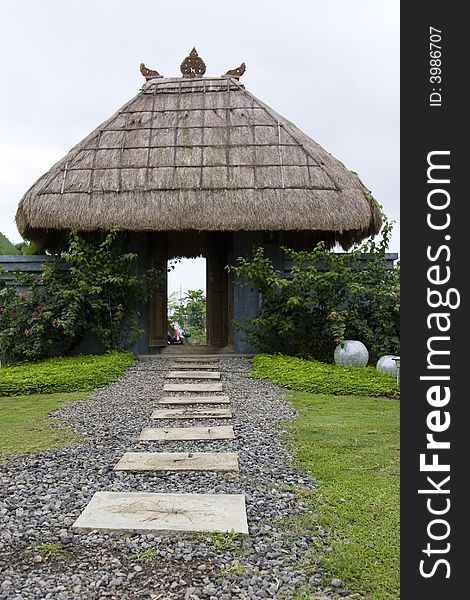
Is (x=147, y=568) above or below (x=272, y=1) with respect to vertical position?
below

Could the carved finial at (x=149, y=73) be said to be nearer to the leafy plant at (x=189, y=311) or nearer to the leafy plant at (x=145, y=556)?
the leafy plant at (x=189, y=311)

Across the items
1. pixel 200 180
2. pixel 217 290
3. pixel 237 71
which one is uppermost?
pixel 237 71

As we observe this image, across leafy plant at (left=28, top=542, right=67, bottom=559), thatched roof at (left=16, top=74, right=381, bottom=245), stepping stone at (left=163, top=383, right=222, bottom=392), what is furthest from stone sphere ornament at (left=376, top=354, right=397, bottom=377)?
leafy plant at (left=28, top=542, right=67, bottom=559)

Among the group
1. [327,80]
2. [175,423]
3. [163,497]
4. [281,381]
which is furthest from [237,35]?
[163,497]

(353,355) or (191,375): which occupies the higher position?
(353,355)

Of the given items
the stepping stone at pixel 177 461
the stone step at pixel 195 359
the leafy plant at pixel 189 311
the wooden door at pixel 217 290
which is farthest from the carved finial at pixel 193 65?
the stepping stone at pixel 177 461

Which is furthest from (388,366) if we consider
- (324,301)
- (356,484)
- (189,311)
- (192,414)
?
(189,311)

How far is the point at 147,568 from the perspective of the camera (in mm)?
2498

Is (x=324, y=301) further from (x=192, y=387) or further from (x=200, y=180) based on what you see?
(x=192, y=387)

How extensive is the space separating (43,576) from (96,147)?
793 cm

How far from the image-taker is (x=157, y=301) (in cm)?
976

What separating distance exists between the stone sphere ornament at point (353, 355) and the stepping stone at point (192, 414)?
10.0 feet

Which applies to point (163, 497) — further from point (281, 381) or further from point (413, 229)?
point (281, 381)

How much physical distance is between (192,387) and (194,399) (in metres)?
0.64
